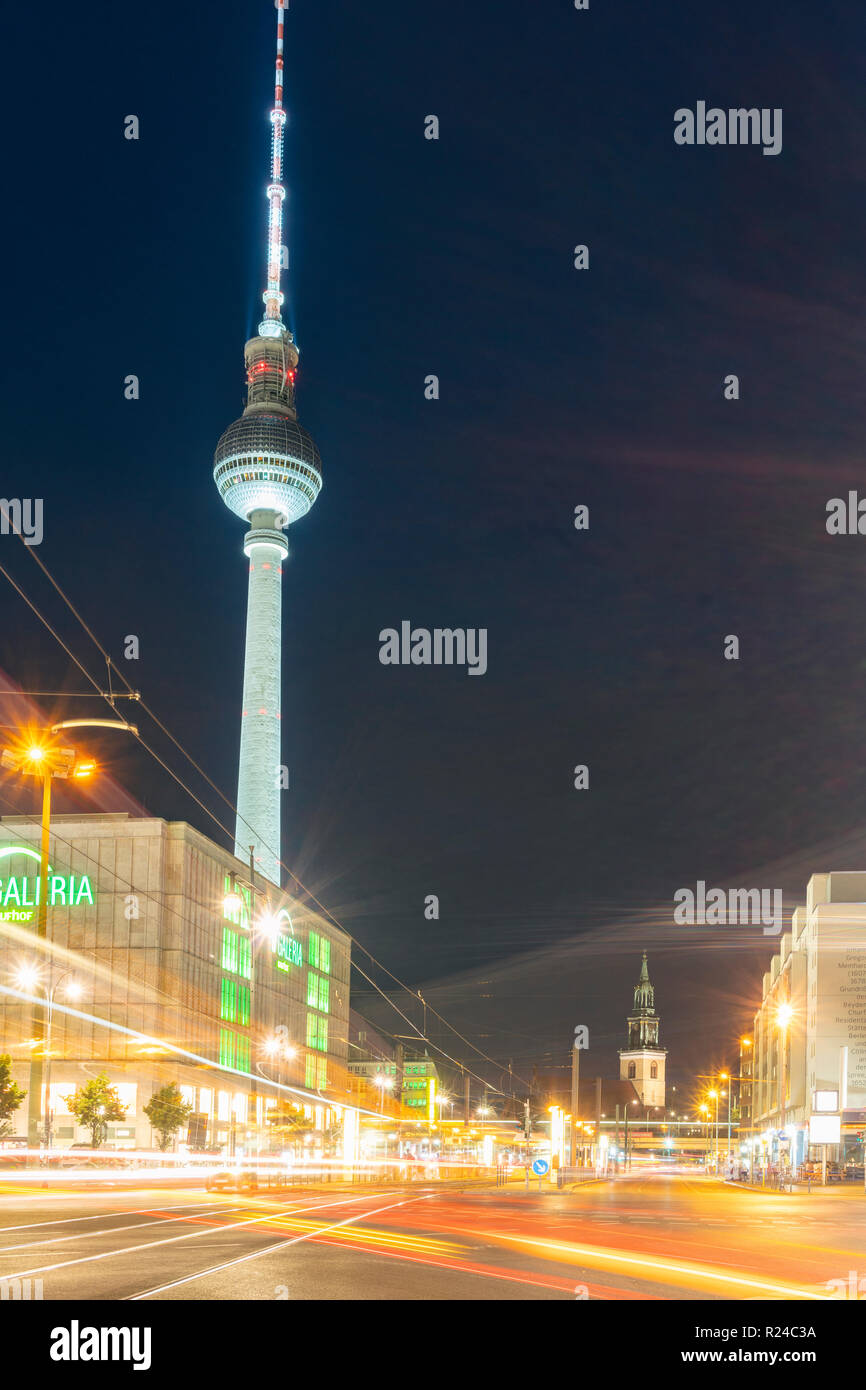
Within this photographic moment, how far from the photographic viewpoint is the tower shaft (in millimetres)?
133812

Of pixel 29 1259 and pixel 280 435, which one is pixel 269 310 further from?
pixel 29 1259

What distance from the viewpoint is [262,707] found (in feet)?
457

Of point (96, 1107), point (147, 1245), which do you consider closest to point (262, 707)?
point (96, 1107)

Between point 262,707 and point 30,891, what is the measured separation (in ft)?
187

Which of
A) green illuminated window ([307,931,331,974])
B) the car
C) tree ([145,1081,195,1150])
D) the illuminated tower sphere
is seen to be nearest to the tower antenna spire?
the illuminated tower sphere

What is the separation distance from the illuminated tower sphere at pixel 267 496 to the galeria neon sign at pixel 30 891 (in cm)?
4017

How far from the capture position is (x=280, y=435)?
499 ft

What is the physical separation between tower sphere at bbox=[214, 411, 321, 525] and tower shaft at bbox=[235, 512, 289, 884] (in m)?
2.77

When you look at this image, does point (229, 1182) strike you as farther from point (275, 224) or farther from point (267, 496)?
point (275, 224)

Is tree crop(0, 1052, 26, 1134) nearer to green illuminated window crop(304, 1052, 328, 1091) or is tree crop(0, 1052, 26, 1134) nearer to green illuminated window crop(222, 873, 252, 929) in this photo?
green illuminated window crop(222, 873, 252, 929)
